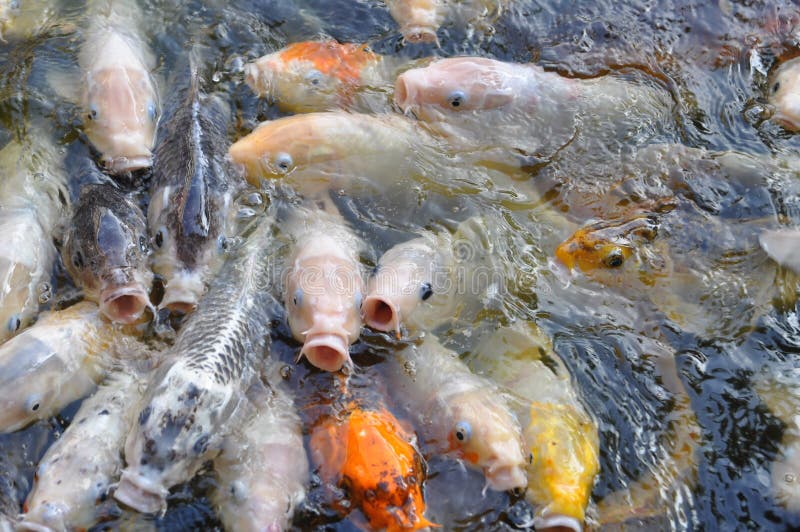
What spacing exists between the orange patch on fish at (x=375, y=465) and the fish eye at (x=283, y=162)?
64.7 inches

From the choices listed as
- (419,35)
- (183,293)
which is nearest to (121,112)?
(183,293)

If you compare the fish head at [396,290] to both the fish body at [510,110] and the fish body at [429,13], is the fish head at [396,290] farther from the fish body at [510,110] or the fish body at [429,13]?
the fish body at [429,13]

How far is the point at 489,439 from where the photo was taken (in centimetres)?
322

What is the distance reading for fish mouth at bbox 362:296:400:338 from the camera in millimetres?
3650

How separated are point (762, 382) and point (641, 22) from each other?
309 cm

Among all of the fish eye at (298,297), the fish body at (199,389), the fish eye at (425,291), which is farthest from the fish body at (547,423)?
the fish body at (199,389)

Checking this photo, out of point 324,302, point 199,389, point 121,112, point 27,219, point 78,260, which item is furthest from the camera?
point 121,112

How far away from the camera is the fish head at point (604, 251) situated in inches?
156

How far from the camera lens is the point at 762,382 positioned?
3627 mm

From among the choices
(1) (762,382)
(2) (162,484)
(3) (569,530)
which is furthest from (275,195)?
(1) (762,382)

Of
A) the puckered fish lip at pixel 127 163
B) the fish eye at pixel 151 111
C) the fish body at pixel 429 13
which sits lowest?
the puckered fish lip at pixel 127 163

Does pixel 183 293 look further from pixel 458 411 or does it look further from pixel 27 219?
pixel 458 411

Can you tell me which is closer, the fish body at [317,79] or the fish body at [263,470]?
the fish body at [263,470]

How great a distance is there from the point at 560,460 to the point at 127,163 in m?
2.90
